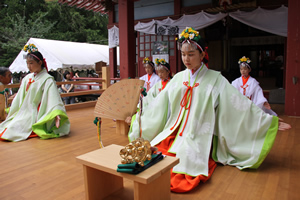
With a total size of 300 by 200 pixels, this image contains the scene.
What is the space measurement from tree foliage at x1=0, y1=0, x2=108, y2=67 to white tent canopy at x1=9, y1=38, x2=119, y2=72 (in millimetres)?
3775

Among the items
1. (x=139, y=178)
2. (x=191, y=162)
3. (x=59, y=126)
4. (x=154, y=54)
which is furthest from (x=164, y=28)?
(x=139, y=178)

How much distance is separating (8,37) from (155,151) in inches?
655

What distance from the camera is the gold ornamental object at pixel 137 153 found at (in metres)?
1.79

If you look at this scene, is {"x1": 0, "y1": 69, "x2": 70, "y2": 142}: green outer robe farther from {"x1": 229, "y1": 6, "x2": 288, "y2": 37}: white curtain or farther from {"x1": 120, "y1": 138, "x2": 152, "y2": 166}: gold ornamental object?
{"x1": 229, "y1": 6, "x2": 288, "y2": 37}: white curtain

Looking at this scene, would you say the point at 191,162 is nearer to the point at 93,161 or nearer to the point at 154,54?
the point at 93,161

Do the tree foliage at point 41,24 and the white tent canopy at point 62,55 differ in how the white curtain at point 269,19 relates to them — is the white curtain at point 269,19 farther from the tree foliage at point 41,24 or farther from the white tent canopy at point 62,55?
the tree foliage at point 41,24

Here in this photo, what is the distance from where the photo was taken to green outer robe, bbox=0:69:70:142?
405 centimetres

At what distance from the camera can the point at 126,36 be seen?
7.36 m

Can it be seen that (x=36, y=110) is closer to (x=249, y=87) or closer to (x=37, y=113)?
(x=37, y=113)

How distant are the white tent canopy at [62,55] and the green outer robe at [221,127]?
9.69m

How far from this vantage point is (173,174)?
2.41 m

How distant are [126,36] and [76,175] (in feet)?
17.4

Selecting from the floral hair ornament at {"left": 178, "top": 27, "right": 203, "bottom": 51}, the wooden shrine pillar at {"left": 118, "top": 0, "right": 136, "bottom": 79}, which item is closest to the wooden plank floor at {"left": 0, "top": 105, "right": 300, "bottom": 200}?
the floral hair ornament at {"left": 178, "top": 27, "right": 203, "bottom": 51}

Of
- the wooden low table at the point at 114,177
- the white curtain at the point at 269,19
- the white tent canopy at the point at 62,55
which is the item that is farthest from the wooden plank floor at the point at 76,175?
the white tent canopy at the point at 62,55
